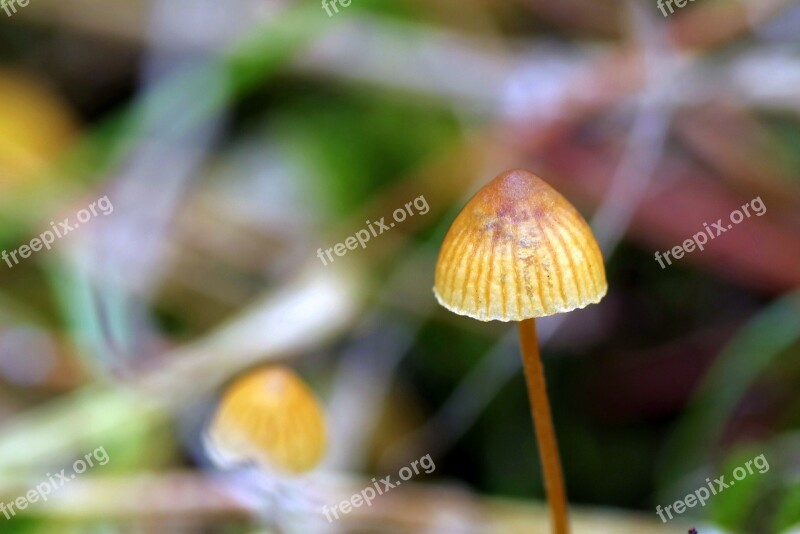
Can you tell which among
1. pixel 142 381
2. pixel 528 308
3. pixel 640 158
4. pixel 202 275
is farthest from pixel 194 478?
pixel 640 158

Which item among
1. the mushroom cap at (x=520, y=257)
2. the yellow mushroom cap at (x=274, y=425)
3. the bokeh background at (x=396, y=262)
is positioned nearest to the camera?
the mushroom cap at (x=520, y=257)

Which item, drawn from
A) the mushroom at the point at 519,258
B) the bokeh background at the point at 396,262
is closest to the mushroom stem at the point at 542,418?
the mushroom at the point at 519,258

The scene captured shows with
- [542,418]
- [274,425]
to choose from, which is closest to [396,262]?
[274,425]

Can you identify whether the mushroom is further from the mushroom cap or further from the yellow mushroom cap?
the yellow mushroom cap

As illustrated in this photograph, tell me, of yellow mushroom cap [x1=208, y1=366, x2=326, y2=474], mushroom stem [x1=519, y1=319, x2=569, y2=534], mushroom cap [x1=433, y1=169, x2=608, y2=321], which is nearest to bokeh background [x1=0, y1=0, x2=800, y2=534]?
yellow mushroom cap [x1=208, y1=366, x2=326, y2=474]

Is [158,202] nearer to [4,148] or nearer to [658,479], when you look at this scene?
[4,148]

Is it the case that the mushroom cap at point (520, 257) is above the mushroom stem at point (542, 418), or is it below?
above

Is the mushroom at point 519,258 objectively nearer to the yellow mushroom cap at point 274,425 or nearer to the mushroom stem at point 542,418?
the mushroom stem at point 542,418

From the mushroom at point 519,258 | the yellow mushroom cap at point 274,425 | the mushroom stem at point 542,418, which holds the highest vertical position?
the yellow mushroom cap at point 274,425
